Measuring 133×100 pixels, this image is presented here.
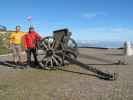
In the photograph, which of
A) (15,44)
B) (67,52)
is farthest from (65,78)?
(15,44)

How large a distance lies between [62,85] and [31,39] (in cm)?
522

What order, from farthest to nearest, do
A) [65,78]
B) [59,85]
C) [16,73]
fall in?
1. [16,73]
2. [65,78]
3. [59,85]

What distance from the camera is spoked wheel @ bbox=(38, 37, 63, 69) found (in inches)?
590

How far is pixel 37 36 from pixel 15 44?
147cm

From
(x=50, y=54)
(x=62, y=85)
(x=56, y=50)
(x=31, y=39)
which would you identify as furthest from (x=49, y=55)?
(x=62, y=85)

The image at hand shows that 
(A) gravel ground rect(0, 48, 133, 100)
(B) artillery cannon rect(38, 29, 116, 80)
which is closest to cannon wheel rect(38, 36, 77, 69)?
(B) artillery cannon rect(38, 29, 116, 80)

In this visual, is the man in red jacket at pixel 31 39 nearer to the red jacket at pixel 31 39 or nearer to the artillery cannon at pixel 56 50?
the red jacket at pixel 31 39

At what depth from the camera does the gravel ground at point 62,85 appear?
29.8 feet

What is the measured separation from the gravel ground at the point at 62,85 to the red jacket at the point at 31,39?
1598mm

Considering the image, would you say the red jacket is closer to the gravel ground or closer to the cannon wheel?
the cannon wheel

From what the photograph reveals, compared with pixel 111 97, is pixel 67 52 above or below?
above

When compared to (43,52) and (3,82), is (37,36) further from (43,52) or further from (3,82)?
(3,82)

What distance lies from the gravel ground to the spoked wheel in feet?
2.55

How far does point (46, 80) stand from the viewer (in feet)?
38.8
